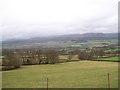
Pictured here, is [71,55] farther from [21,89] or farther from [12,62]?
[21,89]

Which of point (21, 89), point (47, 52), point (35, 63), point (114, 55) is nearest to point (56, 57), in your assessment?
point (47, 52)

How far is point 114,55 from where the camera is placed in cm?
4044

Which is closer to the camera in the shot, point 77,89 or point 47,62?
point 77,89

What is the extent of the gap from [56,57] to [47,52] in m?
1.95

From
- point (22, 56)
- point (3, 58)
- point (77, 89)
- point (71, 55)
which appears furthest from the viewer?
point (71, 55)

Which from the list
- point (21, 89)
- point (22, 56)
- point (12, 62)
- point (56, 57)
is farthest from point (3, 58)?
point (21, 89)

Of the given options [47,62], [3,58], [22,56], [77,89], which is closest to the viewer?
[77,89]

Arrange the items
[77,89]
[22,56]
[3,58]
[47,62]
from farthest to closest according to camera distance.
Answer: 1. [47,62]
2. [22,56]
3. [3,58]
4. [77,89]

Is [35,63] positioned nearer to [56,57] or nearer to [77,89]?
[56,57]

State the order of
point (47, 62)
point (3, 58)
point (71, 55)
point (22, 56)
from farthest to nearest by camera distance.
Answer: point (71, 55) → point (47, 62) → point (22, 56) → point (3, 58)

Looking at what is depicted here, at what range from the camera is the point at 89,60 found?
43438 mm

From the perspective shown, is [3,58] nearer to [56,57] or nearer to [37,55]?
[37,55]

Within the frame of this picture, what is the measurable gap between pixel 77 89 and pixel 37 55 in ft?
88.2

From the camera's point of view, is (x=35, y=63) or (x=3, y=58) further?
(x=35, y=63)
